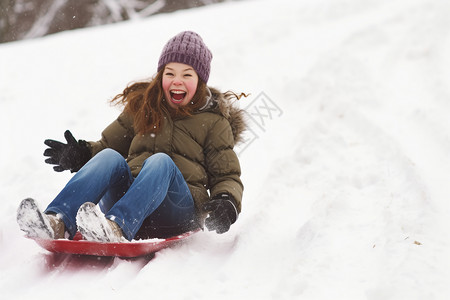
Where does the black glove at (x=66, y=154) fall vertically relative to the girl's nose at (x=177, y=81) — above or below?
below

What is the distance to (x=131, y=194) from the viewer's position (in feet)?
7.06

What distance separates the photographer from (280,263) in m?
2.18

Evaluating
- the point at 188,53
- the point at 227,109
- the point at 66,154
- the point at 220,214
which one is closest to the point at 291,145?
the point at 227,109

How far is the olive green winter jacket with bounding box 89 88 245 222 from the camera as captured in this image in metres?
2.57

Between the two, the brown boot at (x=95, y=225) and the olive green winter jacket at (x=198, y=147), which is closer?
the brown boot at (x=95, y=225)

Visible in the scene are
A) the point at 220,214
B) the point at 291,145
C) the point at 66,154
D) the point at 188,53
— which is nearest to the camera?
the point at 220,214

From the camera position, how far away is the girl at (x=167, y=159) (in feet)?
7.19

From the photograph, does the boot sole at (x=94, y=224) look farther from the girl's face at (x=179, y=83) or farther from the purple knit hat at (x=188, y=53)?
the purple knit hat at (x=188, y=53)

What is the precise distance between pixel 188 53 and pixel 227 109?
0.40 m

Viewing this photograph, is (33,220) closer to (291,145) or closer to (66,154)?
(66,154)

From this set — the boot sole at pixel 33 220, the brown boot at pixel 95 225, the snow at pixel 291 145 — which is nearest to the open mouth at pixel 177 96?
the snow at pixel 291 145

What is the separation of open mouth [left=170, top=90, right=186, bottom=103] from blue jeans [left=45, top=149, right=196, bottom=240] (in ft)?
1.52

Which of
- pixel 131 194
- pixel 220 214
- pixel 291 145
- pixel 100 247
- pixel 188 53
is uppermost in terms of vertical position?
pixel 188 53

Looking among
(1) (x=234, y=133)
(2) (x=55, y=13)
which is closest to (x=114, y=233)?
(1) (x=234, y=133)
